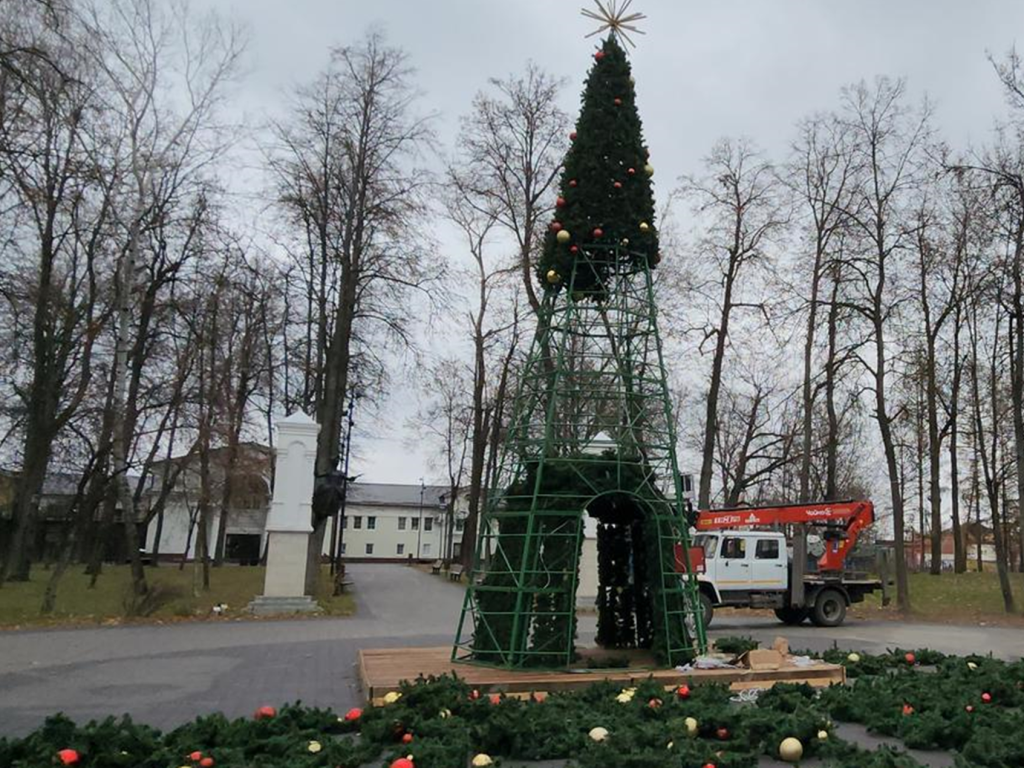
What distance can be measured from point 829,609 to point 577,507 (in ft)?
42.7

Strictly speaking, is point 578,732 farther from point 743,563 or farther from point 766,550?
point 766,550

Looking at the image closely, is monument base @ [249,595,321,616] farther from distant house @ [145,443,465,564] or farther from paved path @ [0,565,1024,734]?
distant house @ [145,443,465,564]

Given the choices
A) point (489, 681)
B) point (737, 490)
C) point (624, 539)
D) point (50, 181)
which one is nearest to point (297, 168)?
point (50, 181)

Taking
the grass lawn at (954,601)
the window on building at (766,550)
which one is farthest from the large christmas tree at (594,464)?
the grass lawn at (954,601)

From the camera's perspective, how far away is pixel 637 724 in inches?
249

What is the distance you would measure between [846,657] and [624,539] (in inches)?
130

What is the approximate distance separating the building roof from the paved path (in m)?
59.2

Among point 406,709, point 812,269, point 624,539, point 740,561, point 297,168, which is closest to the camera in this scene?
point 406,709

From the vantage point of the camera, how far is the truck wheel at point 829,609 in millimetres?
A: 19406

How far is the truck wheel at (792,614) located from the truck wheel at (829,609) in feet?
0.74

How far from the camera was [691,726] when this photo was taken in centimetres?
638

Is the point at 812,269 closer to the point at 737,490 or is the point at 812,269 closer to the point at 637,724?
the point at 737,490

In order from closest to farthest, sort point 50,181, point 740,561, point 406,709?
1. point 406,709
2. point 50,181
3. point 740,561

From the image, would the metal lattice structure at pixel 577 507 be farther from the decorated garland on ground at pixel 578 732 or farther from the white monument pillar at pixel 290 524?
the white monument pillar at pixel 290 524
